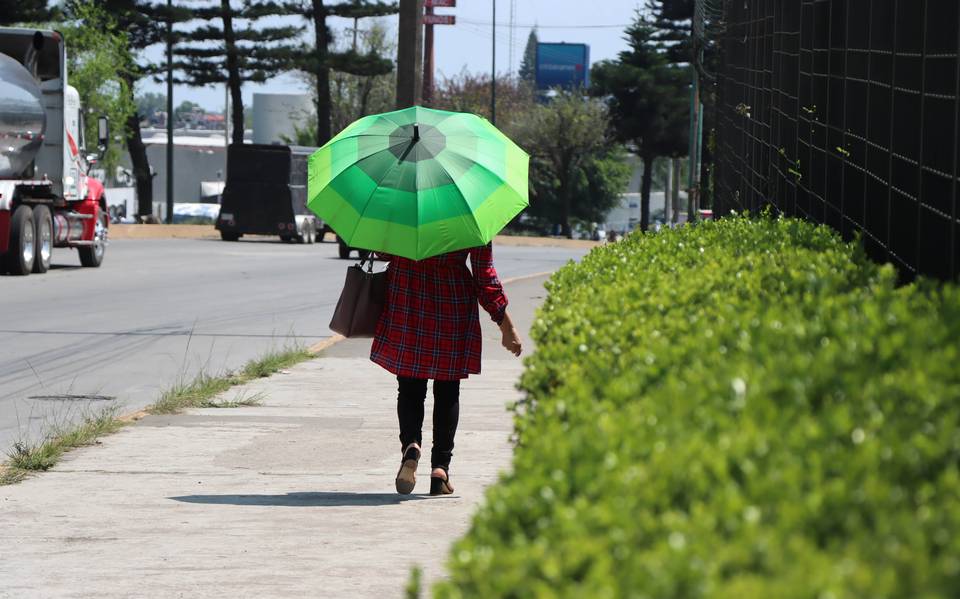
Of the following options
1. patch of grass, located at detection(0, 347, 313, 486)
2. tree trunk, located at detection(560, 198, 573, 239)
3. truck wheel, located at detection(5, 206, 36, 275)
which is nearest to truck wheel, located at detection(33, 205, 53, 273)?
truck wheel, located at detection(5, 206, 36, 275)

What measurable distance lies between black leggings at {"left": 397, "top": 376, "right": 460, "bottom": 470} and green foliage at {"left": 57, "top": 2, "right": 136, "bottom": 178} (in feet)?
188

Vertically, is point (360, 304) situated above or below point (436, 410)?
above

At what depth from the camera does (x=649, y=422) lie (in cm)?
300

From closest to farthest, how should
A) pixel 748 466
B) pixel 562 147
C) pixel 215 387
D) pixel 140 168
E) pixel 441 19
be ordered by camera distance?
pixel 748 466, pixel 215 387, pixel 441 19, pixel 140 168, pixel 562 147

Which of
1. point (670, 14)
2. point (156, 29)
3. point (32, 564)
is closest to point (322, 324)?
point (32, 564)

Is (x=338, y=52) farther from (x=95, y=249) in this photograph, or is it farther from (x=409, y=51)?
(x=409, y=51)

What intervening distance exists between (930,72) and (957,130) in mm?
521

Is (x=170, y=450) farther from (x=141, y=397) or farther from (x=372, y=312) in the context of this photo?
(x=141, y=397)

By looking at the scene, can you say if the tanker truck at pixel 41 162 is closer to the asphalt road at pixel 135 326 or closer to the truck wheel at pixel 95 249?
the truck wheel at pixel 95 249

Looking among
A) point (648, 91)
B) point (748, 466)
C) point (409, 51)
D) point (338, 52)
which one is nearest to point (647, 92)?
point (648, 91)

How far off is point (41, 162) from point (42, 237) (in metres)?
1.32

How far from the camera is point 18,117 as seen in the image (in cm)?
2673

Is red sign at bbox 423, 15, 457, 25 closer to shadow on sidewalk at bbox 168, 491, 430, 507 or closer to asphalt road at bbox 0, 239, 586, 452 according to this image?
asphalt road at bbox 0, 239, 586, 452

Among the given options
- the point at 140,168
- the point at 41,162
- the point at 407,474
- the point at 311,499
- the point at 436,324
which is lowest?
the point at 311,499
